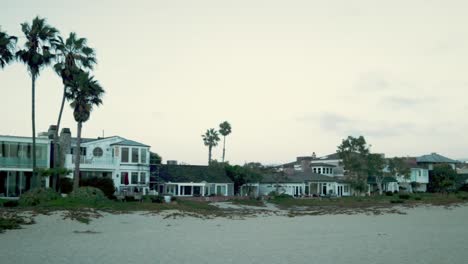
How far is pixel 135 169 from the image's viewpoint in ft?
174

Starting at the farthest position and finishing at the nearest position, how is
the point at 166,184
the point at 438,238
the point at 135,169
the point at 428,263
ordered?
the point at 166,184 → the point at 135,169 → the point at 438,238 → the point at 428,263

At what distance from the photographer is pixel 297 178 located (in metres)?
71.9

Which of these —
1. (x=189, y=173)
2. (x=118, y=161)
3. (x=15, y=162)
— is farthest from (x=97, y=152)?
(x=189, y=173)

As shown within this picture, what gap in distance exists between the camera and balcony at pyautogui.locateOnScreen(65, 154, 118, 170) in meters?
49.3

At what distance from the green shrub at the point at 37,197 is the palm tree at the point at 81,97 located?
4.05 m

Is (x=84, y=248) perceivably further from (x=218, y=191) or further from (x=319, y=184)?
(x=319, y=184)

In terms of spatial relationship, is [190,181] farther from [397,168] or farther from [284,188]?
[397,168]

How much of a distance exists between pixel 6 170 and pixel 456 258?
3611cm

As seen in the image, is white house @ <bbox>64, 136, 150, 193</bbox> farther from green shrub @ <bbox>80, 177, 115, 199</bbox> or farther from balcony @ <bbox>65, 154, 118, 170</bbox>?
green shrub @ <bbox>80, 177, 115, 199</bbox>

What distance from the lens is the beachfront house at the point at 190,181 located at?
188ft

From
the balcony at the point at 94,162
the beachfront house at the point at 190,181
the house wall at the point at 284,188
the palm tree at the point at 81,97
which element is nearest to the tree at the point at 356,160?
the house wall at the point at 284,188

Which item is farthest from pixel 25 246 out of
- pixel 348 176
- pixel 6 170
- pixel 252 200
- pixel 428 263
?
pixel 348 176

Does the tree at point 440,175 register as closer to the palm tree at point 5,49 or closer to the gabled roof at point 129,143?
the gabled roof at point 129,143

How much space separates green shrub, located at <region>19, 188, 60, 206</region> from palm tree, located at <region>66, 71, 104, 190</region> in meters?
4.05
